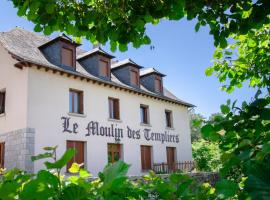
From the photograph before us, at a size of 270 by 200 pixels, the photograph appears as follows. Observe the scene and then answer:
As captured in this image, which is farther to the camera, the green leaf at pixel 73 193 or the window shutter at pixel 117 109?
the window shutter at pixel 117 109

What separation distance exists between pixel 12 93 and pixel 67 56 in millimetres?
3382

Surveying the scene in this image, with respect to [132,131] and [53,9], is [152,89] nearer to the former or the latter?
[132,131]

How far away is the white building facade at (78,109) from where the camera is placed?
14.6 m

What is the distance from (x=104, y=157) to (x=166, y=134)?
562 cm

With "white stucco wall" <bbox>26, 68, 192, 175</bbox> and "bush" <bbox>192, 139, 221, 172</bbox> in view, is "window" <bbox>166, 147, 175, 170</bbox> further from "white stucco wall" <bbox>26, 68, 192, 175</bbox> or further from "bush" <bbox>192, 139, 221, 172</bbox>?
"bush" <bbox>192, 139, 221, 172</bbox>

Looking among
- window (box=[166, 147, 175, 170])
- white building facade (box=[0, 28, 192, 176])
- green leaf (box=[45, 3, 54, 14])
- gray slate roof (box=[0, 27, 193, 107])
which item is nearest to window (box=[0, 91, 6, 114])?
white building facade (box=[0, 28, 192, 176])

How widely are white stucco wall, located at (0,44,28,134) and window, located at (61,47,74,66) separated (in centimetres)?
235

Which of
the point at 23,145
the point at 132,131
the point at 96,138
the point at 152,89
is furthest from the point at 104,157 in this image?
the point at 152,89

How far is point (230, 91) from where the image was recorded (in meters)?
5.25

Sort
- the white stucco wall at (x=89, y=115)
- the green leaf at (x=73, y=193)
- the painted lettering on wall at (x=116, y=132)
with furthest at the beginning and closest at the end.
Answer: the painted lettering on wall at (x=116, y=132) → the white stucco wall at (x=89, y=115) → the green leaf at (x=73, y=193)

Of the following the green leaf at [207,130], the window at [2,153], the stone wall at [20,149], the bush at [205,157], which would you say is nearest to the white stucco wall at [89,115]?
the stone wall at [20,149]

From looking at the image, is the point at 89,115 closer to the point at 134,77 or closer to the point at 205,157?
the point at 134,77

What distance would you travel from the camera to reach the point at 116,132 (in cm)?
1805

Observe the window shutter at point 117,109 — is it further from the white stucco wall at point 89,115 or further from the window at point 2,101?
the window at point 2,101
